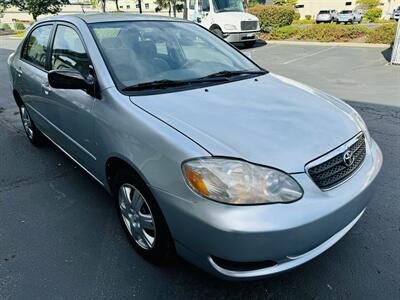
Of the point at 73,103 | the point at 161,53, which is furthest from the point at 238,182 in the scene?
the point at 73,103

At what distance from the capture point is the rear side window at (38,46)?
329 cm

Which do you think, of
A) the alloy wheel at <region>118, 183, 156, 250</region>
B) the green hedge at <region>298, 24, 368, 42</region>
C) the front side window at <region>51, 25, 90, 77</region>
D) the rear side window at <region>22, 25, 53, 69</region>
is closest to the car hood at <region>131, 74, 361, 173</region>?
the alloy wheel at <region>118, 183, 156, 250</region>

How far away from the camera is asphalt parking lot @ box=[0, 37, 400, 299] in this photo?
78.4 inches

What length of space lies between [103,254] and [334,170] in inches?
66.9

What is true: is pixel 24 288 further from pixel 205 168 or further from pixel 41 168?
pixel 41 168

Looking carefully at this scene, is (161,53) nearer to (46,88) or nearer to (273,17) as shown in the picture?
(46,88)

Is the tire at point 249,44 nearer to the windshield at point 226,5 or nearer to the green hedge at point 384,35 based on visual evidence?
the windshield at point 226,5

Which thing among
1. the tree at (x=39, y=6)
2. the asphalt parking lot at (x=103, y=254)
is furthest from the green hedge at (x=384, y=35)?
the tree at (x=39, y=6)

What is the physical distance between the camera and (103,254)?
2.32 meters

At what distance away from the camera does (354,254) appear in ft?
7.43

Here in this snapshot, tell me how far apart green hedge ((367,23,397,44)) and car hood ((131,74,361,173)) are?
1418 centimetres

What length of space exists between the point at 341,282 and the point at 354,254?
32 centimetres

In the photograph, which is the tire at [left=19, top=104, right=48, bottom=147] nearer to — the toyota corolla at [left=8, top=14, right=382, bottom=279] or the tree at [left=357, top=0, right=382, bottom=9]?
the toyota corolla at [left=8, top=14, right=382, bottom=279]

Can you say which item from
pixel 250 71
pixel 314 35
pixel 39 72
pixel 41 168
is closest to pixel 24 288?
pixel 41 168
